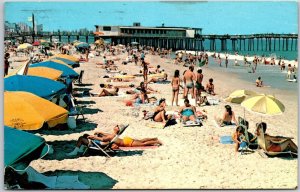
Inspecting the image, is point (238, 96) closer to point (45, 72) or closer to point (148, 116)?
point (148, 116)

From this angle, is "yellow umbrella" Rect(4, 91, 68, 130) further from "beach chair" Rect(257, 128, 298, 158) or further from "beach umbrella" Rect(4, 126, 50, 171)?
"beach chair" Rect(257, 128, 298, 158)

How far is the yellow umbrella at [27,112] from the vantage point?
619cm

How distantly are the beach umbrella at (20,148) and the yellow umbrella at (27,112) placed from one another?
80 centimetres

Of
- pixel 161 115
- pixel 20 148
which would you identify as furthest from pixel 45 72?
pixel 20 148

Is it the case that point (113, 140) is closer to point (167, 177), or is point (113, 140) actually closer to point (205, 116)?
point (167, 177)

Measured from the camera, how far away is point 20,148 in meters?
5.09

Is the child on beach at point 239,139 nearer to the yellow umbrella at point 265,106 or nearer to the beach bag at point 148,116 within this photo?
the yellow umbrella at point 265,106

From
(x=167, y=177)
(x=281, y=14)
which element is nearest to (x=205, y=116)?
(x=281, y=14)

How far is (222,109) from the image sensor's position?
1096 cm

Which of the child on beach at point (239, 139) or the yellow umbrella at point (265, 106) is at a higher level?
the yellow umbrella at point (265, 106)

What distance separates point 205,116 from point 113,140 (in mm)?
3227

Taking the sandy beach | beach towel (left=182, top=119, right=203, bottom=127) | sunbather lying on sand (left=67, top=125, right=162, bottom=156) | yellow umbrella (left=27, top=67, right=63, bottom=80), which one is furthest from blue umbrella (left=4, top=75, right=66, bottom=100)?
beach towel (left=182, top=119, right=203, bottom=127)

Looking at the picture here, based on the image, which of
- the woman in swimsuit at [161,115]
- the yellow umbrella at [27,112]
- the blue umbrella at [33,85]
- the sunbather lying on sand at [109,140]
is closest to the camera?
the yellow umbrella at [27,112]

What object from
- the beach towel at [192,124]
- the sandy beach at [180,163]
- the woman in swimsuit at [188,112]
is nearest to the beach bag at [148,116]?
the sandy beach at [180,163]
